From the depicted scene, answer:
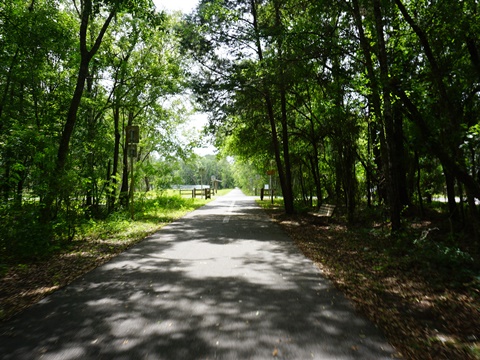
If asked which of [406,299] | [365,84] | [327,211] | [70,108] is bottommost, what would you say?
[406,299]

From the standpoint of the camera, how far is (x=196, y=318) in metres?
3.71

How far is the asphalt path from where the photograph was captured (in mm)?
2973

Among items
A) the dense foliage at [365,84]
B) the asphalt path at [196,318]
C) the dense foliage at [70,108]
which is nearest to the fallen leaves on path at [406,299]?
the asphalt path at [196,318]

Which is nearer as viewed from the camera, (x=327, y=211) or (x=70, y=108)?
(x=70, y=108)

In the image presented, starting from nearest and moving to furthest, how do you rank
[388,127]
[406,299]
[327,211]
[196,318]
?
[196,318]
[406,299]
[388,127]
[327,211]

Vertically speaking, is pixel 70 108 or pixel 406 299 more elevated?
pixel 70 108

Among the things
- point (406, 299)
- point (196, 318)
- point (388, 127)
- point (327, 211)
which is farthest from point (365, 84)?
point (196, 318)

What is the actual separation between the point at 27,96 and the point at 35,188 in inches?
551

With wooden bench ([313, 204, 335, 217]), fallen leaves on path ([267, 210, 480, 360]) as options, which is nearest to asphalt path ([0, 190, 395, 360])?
fallen leaves on path ([267, 210, 480, 360])

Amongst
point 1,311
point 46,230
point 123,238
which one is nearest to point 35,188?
point 46,230

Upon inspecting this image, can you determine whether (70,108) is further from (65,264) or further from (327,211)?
(327,211)

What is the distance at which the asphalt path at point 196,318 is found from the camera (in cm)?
297

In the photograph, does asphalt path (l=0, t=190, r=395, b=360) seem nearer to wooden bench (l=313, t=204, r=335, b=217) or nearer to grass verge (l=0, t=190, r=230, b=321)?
grass verge (l=0, t=190, r=230, b=321)

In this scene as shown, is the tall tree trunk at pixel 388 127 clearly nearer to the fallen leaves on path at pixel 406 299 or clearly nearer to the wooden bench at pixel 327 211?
the fallen leaves on path at pixel 406 299
